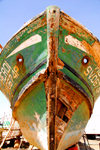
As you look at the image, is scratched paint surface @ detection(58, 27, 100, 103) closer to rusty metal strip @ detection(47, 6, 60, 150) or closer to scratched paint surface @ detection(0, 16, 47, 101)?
rusty metal strip @ detection(47, 6, 60, 150)

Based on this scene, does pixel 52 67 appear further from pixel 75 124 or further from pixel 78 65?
pixel 75 124

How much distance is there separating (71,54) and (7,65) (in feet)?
4.81

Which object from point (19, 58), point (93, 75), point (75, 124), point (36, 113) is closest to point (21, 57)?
point (19, 58)

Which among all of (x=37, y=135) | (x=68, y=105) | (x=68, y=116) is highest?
(x=68, y=105)

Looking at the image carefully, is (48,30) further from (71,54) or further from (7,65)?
(7,65)

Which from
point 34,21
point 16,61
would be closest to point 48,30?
point 34,21

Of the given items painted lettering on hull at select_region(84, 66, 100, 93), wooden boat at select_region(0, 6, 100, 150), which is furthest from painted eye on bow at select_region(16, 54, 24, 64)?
painted lettering on hull at select_region(84, 66, 100, 93)

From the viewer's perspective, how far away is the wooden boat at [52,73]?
2580 millimetres

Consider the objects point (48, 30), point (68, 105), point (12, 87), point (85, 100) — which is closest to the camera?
point (48, 30)

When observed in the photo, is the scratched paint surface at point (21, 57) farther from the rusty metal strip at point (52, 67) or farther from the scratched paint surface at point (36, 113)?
the scratched paint surface at point (36, 113)

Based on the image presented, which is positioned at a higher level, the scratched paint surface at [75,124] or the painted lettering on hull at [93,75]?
the painted lettering on hull at [93,75]

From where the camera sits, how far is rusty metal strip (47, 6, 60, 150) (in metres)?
2.51

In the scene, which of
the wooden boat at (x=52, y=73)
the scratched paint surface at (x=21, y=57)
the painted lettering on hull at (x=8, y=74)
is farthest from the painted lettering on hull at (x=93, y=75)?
the painted lettering on hull at (x=8, y=74)

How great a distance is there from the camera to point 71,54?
2781 mm
